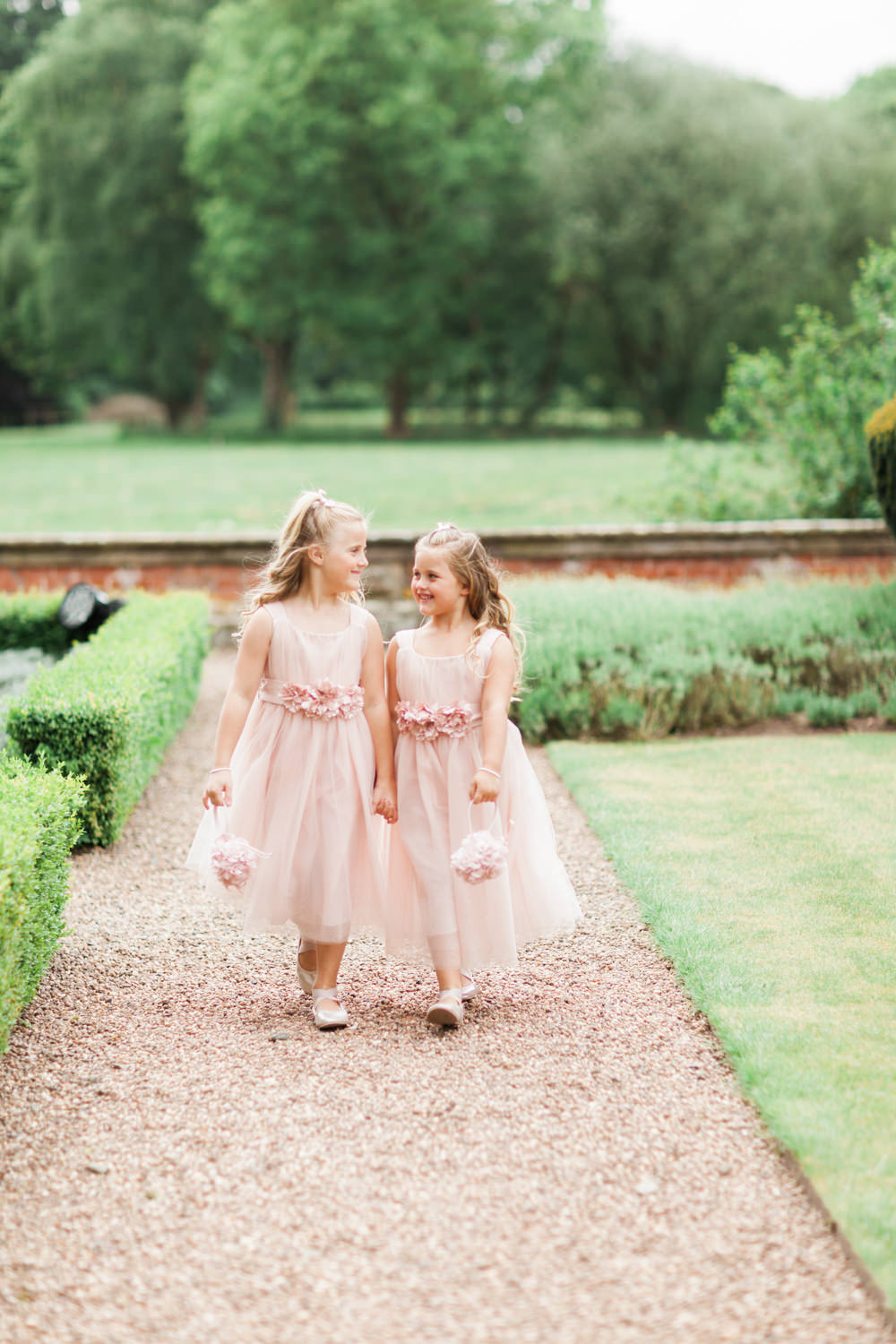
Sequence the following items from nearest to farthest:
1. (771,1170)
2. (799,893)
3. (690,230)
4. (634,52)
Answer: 1. (771,1170)
2. (799,893)
3. (690,230)
4. (634,52)

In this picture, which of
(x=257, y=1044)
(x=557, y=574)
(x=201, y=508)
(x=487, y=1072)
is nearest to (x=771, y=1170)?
(x=487, y=1072)

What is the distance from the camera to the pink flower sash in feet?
11.4

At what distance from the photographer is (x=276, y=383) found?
Result: 36.2 meters

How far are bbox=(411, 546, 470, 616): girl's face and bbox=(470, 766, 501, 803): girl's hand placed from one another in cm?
48

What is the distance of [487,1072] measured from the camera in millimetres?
3182

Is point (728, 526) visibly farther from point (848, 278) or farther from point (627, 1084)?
point (848, 278)

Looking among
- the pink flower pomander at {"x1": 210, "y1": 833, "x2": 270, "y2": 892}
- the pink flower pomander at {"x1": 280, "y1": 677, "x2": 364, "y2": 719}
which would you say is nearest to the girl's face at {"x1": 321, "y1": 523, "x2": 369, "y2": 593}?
the pink flower pomander at {"x1": 280, "y1": 677, "x2": 364, "y2": 719}

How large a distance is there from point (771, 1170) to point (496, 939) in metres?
1.03

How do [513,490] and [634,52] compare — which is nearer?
[513,490]

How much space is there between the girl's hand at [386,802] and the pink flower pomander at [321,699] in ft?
0.75

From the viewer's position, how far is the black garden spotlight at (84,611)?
25.1 ft

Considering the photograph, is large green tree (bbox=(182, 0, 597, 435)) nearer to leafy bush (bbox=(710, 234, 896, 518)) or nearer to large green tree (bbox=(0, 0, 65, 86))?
large green tree (bbox=(0, 0, 65, 86))

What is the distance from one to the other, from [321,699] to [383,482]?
15914 mm

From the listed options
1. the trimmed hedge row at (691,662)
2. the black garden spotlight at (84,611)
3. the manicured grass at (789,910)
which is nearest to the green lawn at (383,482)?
the trimmed hedge row at (691,662)
